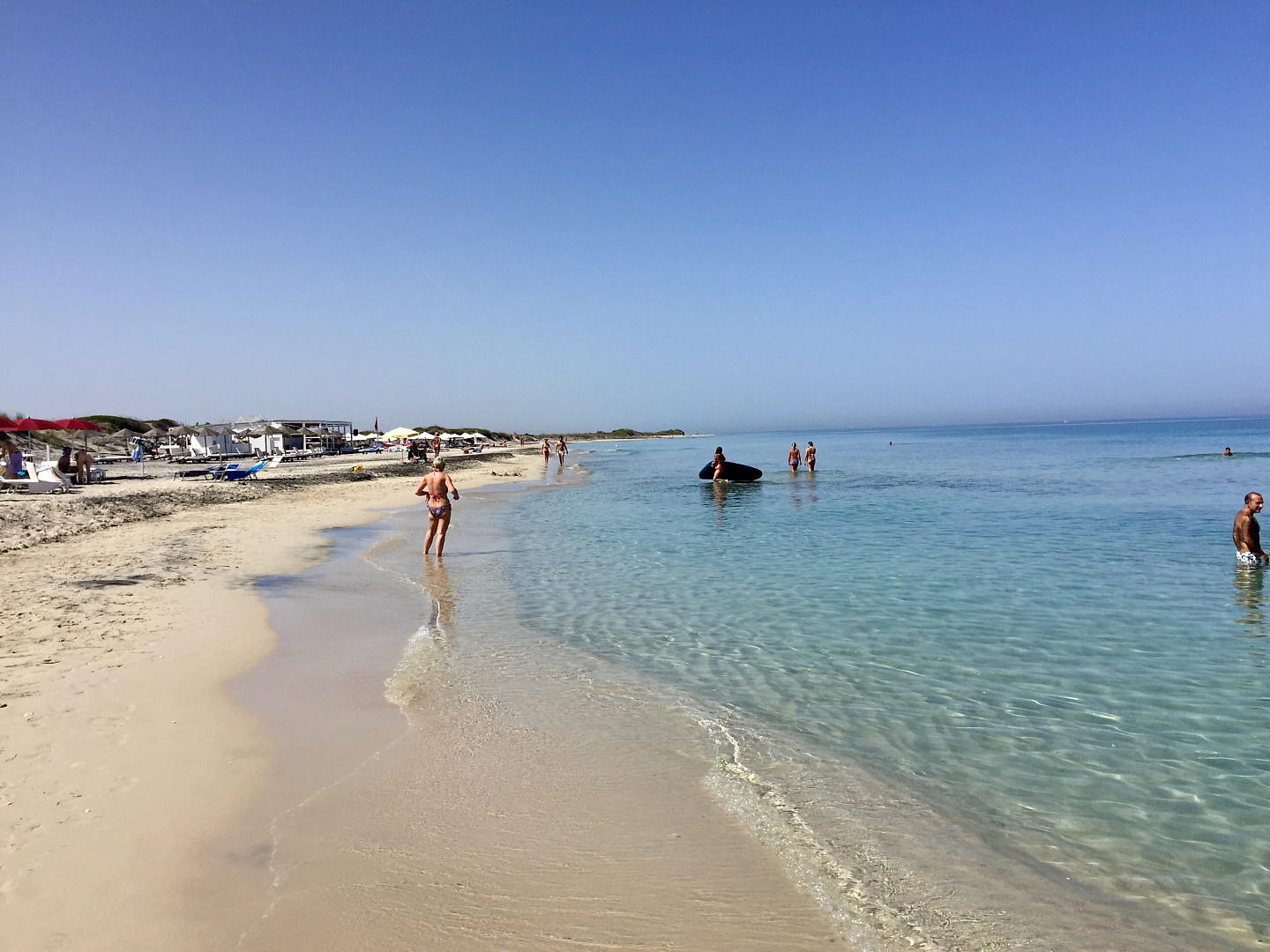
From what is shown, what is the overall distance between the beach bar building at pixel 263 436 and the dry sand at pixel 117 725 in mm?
32400

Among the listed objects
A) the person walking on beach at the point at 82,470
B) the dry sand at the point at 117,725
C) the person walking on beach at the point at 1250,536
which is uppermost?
the person walking on beach at the point at 82,470

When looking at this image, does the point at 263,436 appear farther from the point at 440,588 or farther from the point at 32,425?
the point at 440,588

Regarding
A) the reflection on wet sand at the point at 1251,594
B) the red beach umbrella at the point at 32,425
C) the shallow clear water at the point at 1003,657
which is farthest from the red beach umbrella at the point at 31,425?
the reflection on wet sand at the point at 1251,594

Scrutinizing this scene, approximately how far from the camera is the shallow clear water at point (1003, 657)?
4320mm

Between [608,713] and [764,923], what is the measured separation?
288 centimetres

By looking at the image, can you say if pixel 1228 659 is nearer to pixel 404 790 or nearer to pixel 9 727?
pixel 404 790

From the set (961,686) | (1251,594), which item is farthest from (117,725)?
(1251,594)

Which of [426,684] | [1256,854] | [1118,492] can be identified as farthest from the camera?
[1118,492]

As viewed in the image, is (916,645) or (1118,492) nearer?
(916,645)

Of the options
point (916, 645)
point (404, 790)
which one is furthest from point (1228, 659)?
point (404, 790)

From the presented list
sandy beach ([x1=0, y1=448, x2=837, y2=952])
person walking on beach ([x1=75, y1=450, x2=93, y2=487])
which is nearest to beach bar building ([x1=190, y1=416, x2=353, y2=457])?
person walking on beach ([x1=75, y1=450, x2=93, y2=487])

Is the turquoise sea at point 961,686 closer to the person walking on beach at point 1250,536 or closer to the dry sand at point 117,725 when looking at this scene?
the person walking on beach at point 1250,536

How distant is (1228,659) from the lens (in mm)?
7234

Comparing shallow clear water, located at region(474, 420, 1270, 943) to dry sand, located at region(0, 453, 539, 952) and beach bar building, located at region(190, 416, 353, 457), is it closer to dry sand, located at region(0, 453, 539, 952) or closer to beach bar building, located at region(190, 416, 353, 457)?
dry sand, located at region(0, 453, 539, 952)
